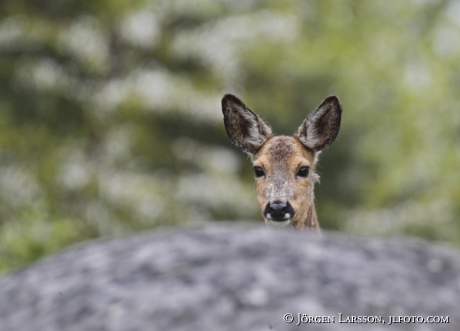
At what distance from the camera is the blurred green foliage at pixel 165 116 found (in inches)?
811

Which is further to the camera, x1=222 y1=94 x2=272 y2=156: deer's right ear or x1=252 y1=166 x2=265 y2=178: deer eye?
x1=252 y1=166 x2=265 y2=178: deer eye

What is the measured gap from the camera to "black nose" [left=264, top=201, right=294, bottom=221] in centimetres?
542

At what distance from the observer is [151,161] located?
22.4 metres

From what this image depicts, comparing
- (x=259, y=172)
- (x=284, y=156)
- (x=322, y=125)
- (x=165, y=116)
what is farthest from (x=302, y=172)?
(x=165, y=116)

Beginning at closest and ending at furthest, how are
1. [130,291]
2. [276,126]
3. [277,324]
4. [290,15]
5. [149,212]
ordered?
[277,324] → [130,291] → [276,126] → [149,212] → [290,15]

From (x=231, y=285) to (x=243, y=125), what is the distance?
5.26 feet

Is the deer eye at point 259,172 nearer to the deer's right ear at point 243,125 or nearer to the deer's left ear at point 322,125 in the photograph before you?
the deer's right ear at point 243,125

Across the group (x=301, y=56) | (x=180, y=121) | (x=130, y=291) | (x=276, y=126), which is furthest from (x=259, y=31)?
(x=130, y=291)

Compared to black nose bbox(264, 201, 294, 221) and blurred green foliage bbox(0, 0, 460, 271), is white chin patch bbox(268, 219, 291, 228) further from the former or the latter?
blurred green foliage bbox(0, 0, 460, 271)

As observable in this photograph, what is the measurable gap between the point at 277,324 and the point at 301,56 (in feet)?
64.2

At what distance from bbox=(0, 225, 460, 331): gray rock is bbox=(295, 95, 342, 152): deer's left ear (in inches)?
29.5

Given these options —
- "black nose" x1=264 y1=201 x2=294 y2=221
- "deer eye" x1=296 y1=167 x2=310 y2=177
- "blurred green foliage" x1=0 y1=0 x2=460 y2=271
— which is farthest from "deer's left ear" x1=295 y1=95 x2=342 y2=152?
"blurred green foliage" x1=0 y1=0 x2=460 y2=271

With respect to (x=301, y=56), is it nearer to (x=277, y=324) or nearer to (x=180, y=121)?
(x=180, y=121)

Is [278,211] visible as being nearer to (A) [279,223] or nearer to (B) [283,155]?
(A) [279,223]
